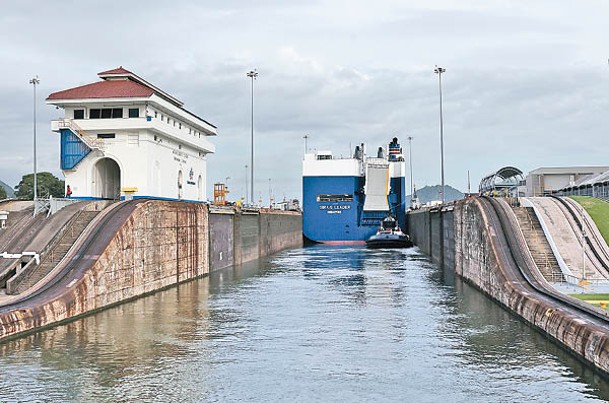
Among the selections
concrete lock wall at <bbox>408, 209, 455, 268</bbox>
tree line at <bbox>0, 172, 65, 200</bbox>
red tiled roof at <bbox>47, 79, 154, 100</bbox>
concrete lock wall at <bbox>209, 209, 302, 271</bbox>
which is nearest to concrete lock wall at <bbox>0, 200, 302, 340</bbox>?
concrete lock wall at <bbox>209, 209, 302, 271</bbox>

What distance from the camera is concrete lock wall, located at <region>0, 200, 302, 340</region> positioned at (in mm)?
25547

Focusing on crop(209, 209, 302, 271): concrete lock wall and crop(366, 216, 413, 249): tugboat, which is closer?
crop(209, 209, 302, 271): concrete lock wall

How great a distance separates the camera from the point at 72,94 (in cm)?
4762

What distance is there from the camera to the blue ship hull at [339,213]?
88.1 meters

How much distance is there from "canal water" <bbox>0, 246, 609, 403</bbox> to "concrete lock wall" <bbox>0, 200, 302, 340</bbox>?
2.35 feet

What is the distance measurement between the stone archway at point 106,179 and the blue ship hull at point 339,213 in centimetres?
4063

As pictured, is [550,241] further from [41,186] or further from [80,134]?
[41,186]

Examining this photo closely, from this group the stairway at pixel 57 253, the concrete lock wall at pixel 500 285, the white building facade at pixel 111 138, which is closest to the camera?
the concrete lock wall at pixel 500 285

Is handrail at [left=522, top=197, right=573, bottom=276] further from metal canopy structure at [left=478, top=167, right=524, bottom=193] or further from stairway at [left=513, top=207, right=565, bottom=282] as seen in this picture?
metal canopy structure at [left=478, top=167, right=524, bottom=193]

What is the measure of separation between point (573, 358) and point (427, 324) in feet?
25.5

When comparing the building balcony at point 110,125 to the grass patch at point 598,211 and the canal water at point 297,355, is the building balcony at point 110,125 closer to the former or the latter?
the canal water at point 297,355

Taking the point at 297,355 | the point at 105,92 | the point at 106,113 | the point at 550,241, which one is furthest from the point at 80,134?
the point at 550,241

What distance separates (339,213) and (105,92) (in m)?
45.4

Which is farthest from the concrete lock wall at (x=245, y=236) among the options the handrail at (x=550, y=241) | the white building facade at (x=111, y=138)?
the handrail at (x=550, y=241)
